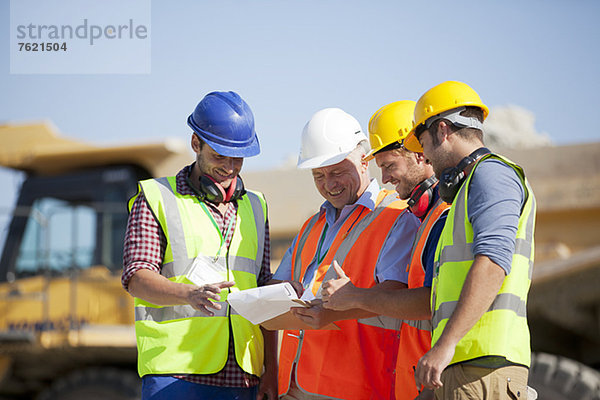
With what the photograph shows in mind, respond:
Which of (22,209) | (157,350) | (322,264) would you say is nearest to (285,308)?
(322,264)

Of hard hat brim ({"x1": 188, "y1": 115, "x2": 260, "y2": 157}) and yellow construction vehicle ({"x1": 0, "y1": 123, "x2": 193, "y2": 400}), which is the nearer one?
hard hat brim ({"x1": 188, "y1": 115, "x2": 260, "y2": 157})

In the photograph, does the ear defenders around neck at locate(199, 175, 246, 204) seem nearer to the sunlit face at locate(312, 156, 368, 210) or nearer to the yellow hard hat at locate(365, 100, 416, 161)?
the sunlit face at locate(312, 156, 368, 210)

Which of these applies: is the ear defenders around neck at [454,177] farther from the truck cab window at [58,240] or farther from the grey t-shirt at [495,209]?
the truck cab window at [58,240]

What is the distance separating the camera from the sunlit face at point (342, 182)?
3.18m

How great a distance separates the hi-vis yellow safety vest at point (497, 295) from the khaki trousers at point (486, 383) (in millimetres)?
37

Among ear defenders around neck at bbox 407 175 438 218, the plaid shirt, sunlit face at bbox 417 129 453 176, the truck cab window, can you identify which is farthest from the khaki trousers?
the truck cab window

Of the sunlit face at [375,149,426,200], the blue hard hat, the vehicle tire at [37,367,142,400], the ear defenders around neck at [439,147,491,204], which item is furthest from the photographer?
the vehicle tire at [37,367,142,400]

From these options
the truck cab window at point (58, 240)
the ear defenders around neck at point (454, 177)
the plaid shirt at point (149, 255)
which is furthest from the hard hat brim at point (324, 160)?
the truck cab window at point (58, 240)

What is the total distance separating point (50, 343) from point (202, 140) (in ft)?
16.6

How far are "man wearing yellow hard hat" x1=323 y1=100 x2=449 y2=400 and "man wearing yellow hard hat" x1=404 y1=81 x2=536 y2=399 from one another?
7.8 inches

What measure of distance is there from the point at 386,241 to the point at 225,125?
942mm

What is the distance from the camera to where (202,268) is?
295 cm

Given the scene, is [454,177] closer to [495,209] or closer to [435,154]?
[435,154]

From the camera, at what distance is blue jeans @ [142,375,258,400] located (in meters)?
2.86
